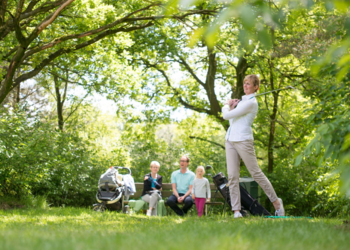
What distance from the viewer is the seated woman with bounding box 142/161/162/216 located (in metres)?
7.93

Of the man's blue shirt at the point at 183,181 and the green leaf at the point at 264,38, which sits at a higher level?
the green leaf at the point at 264,38

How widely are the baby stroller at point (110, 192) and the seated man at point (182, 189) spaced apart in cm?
119

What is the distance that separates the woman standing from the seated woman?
2.71 m

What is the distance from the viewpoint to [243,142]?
17.9ft

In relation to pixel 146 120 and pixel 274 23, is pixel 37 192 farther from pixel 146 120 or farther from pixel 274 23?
pixel 274 23

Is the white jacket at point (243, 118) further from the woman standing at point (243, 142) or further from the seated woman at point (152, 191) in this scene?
the seated woman at point (152, 191)

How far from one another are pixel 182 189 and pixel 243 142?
3.09m

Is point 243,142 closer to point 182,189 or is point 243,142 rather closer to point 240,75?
point 182,189

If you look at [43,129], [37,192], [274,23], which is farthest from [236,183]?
[37,192]

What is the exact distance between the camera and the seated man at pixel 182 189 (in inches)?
312

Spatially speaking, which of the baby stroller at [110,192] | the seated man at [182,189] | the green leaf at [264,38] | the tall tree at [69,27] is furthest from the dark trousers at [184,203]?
the green leaf at [264,38]

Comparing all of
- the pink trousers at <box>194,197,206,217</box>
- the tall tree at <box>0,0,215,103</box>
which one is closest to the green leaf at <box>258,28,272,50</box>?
the pink trousers at <box>194,197,206,217</box>

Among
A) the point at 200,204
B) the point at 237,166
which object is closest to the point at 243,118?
the point at 237,166

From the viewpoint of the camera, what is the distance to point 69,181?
37.1 feet
